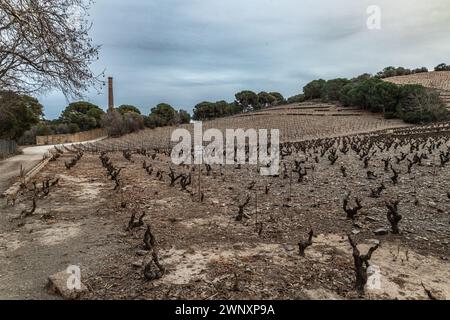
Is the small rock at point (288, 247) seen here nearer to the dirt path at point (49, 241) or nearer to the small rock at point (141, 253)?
the small rock at point (141, 253)

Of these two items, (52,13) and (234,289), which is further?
(52,13)

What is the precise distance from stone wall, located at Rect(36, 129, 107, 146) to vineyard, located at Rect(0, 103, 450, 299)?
116 ft

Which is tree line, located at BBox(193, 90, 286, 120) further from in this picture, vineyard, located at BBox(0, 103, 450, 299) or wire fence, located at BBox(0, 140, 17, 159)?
vineyard, located at BBox(0, 103, 450, 299)

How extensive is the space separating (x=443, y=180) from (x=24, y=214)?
1115 cm

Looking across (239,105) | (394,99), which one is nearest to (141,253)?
(394,99)

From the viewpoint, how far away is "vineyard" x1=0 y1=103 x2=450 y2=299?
4.58 meters

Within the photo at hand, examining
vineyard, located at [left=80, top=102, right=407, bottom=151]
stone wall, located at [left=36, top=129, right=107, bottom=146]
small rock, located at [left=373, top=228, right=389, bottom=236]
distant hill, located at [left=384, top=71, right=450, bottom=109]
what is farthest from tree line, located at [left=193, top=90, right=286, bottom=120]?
small rock, located at [left=373, top=228, right=389, bottom=236]

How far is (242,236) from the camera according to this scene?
659cm

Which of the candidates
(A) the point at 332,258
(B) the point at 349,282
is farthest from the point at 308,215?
(B) the point at 349,282

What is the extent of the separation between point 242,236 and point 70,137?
46550 mm

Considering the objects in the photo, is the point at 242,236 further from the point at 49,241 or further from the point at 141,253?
the point at 49,241

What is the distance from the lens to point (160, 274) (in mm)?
4812

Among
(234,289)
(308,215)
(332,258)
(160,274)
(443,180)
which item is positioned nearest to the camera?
(234,289)
